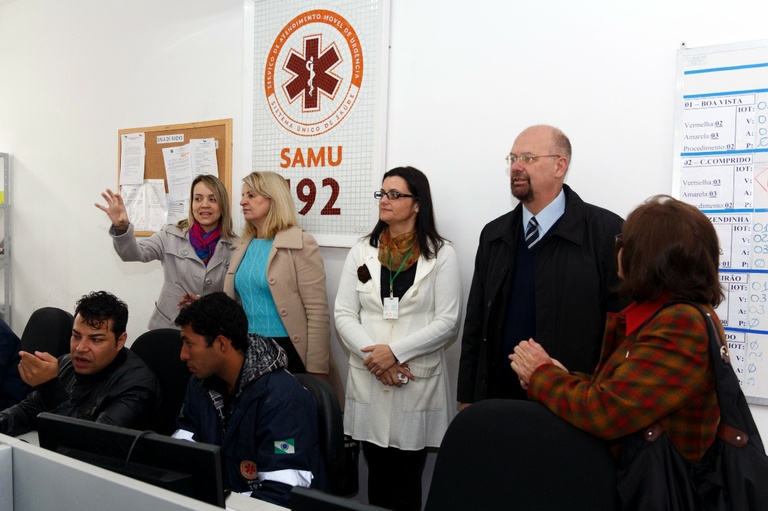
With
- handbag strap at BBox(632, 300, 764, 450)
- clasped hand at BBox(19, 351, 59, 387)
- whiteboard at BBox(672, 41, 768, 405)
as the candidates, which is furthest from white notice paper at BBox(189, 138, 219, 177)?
handbag strap at BBox(632, 300, 764, 450)

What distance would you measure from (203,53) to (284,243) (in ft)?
4.75

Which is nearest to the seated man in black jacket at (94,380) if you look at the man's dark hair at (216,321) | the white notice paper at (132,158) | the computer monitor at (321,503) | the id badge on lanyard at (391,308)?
the man's dark hair at (216,321)

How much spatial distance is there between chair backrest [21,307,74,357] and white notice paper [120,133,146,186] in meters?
1.08

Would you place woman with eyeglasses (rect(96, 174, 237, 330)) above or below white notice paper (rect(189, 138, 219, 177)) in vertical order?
below

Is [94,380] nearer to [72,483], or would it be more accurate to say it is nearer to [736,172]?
[72,483]

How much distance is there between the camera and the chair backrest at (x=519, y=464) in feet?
4.34

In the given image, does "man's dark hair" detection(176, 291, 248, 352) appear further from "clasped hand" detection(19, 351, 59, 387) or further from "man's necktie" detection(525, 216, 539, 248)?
"man's necktie" detection(525, 216, 539, 248)

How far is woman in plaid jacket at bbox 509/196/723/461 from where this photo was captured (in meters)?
1.35

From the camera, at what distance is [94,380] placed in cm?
223

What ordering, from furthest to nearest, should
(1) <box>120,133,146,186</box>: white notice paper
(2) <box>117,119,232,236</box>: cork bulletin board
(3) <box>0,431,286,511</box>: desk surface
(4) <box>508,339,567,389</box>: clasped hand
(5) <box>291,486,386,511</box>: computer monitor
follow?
(1) <box>120,133,146,186</box>: white notice paper, (2) <box>117,119,232,236</box>: cork bulletin board, (4) <box>508,339,567,389</box>: clasped hand, (3) <box>0,431,286,511</box>: desk surface, (5) <box>291,486,386,511</box>: computer monitor

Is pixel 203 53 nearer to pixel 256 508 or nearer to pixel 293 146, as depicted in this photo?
pixel 293 146

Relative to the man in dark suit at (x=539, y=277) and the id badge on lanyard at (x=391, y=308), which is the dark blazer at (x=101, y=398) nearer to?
the id badge on lanyard at (x=391, y=308)

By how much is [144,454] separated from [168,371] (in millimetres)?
1373

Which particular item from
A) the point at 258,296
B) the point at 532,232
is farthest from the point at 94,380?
the point at 532,232
